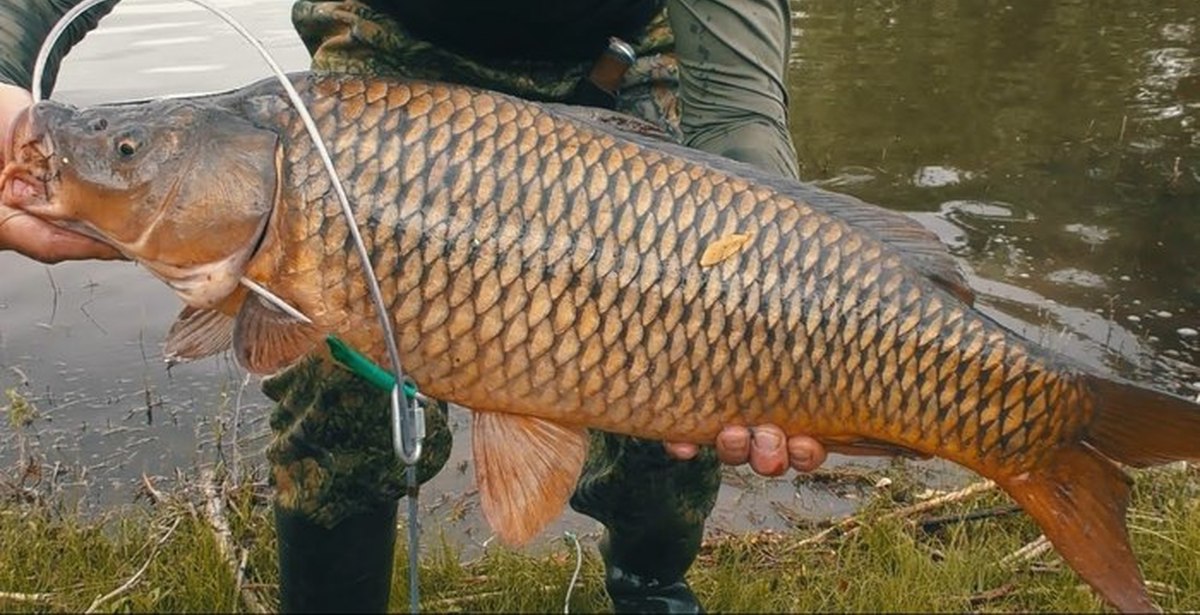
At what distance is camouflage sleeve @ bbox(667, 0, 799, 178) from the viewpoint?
7.13ft

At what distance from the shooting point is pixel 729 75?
2195 mm

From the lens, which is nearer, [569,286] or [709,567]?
[569,286]

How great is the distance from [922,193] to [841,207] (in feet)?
15.1

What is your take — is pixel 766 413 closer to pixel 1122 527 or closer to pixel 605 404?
pixel 605 404

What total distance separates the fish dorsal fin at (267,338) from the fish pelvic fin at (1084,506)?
40.0 inches

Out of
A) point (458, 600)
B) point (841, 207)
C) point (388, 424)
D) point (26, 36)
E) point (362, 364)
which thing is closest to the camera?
point (362, 364)

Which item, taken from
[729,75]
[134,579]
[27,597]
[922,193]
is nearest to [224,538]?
[134,579]

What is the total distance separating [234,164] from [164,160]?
10 centimetres

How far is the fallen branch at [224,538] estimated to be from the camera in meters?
2.43

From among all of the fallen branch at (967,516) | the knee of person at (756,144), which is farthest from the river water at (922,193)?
the knee of person at (756,144)

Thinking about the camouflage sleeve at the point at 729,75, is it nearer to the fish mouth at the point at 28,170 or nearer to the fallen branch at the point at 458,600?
the fallen branch at the point at 458,600

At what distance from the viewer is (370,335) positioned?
1666 millimetres

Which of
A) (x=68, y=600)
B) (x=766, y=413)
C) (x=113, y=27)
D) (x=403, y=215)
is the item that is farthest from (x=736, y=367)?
(x=113, y=27)

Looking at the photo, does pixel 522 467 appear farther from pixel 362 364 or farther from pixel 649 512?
pixel 649 512
